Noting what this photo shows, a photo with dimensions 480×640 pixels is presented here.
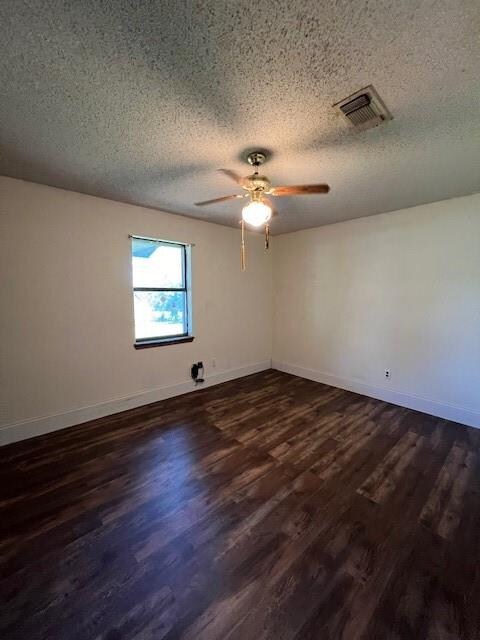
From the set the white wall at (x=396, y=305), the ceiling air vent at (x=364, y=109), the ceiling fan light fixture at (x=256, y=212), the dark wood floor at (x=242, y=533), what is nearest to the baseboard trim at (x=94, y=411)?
the dark wood floor at (x=242, y=533)

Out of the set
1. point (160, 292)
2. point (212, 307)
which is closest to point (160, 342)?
point (160, 292)

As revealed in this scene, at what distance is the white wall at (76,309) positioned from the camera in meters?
2.48

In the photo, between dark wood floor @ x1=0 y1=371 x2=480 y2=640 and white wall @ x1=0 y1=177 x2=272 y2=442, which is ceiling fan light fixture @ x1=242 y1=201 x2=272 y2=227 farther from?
dark wood floor @ x1=0 y1=371 x2=480 y2=640

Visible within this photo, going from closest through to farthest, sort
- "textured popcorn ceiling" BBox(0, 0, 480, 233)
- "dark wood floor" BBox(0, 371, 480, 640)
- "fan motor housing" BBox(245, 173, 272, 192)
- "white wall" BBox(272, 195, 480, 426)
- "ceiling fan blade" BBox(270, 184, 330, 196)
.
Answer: "textured popcorn ceiling" BBox(0, 0, 480, 233), "dark wood floor" BBox(0, 371, 480, 640), "ceiling fan blade" BBox(270, 184, 330, 196), "fan motor housing" BBox(245, 173, 272, 192), "white wall" BBox(272, 195, 480, 426)

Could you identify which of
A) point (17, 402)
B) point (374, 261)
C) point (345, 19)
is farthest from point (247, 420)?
point (345, 19)

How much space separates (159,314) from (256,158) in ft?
7.60

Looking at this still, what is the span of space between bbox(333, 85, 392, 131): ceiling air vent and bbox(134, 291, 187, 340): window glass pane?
274cm

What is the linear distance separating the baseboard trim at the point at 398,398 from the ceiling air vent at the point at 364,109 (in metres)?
3.05

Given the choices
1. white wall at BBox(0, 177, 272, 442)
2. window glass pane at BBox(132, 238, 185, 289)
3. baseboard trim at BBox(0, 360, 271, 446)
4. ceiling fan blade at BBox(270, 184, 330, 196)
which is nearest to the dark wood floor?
baseboard trim at BBox(0, 360, 271, 446)

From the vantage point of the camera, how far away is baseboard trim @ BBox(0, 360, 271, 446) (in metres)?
2.54

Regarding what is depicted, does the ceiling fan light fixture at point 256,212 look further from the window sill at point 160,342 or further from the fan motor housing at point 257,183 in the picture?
the window sill at point 160,342

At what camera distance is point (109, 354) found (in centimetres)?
307

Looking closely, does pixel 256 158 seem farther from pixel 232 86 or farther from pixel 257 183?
pixel 232 86

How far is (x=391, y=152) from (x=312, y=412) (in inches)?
105
